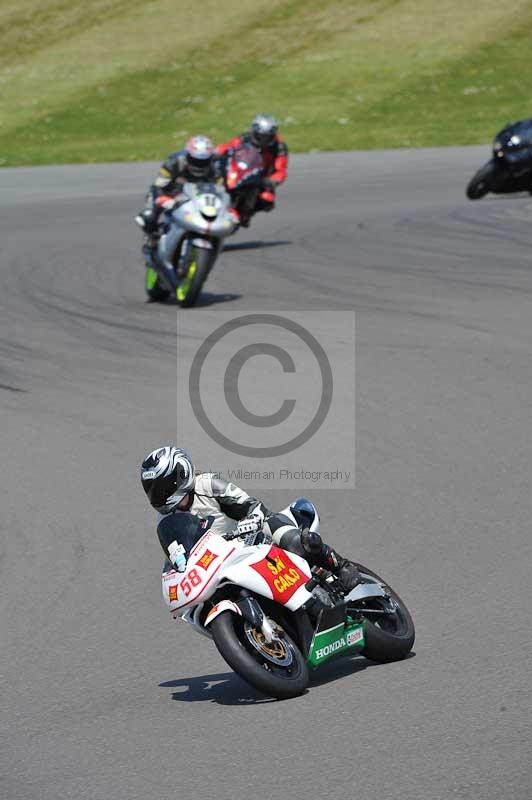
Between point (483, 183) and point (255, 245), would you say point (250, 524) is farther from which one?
point (483, 183)

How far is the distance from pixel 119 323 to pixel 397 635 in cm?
851

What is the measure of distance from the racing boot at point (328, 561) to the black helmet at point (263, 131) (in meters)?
13.6

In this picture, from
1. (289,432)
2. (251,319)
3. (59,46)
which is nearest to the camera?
(289,432)

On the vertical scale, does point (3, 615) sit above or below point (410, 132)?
above

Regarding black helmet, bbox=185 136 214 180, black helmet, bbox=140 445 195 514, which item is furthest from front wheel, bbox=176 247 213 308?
black helmet, bbox=140 445 195 514

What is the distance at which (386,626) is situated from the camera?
673 cm

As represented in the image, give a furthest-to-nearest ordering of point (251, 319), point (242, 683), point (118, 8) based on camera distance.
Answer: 1. point (118, 8)
2. point (251, 319)
3. point (242, 683)

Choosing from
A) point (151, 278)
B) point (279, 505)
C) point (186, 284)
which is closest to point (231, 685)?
point (279, 505)

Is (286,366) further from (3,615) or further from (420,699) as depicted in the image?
(420,699)

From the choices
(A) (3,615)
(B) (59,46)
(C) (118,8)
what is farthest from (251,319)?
(C) (118,8)

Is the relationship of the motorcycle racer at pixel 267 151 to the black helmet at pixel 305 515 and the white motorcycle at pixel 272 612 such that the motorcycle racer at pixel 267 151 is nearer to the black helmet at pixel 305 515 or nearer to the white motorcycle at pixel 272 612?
the black helmet at pixel 305 515

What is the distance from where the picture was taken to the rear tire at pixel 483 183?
21.5 meters

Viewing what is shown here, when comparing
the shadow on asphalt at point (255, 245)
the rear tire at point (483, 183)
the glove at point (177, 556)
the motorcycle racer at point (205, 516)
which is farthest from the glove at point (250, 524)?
the rear tire at point (483, 183)

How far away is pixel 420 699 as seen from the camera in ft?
19.5
